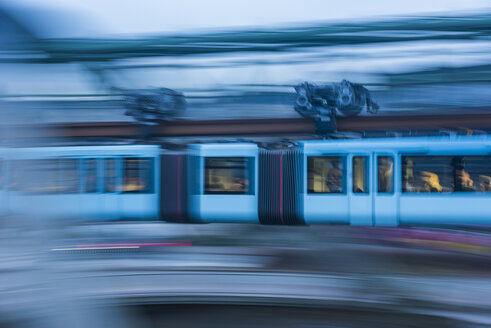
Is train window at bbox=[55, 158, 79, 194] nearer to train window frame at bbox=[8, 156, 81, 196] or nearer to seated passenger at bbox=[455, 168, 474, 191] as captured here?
train window frame at bbox=[8, 156, 81, 196]

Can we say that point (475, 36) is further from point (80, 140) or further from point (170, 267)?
point (170, 267)

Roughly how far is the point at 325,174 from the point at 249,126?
4.82 m

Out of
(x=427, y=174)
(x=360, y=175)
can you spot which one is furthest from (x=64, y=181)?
(x=427, y=174)

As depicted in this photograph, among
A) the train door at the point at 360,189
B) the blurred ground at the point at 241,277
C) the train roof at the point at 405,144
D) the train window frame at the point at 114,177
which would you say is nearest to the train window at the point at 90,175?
the train window frame at the point at 114,177

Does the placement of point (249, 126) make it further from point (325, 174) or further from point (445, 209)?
point (445, 209)

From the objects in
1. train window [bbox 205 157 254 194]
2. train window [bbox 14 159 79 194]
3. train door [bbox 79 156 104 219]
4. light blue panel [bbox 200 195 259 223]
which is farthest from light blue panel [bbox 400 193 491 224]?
train window [bbox 14 159 79 194]

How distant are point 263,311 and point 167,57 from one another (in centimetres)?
274

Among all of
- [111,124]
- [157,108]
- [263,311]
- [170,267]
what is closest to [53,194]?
[111,124]

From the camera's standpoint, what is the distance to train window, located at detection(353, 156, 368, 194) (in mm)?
6367

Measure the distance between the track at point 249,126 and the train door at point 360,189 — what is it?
178 inches

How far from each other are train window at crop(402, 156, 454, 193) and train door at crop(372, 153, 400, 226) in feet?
0.61

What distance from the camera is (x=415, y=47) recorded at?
152 centimetres

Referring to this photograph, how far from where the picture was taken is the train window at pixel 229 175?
21.7 ft

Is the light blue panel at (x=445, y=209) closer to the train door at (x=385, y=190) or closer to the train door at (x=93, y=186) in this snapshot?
the train door at (x=385, y=190)
